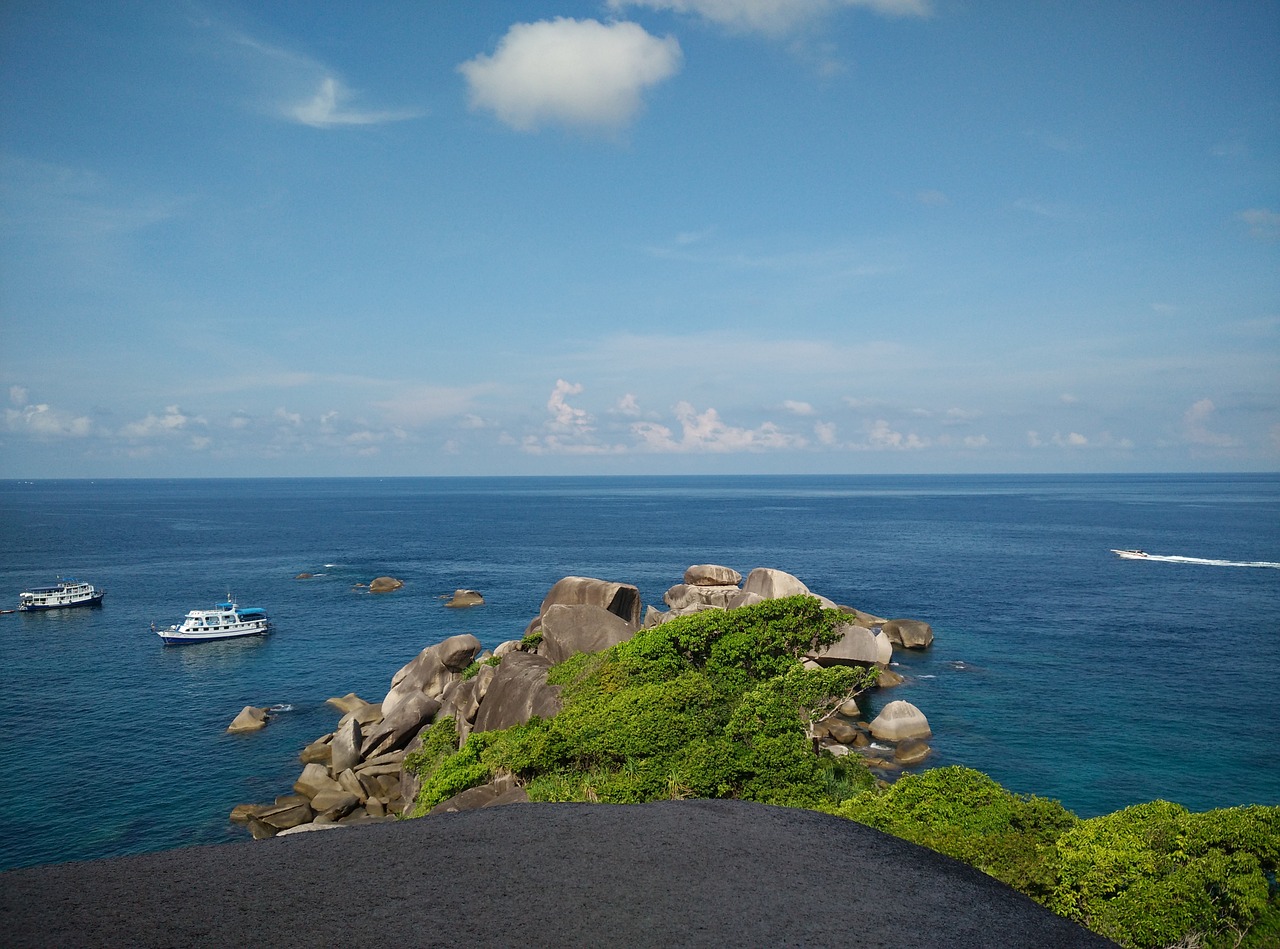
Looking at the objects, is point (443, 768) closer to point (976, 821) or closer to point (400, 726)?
point (400, 726)

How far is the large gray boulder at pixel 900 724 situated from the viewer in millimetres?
38625

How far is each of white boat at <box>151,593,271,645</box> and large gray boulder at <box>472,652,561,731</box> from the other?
40.6 meters

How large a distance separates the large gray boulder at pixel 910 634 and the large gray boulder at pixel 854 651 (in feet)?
29.3

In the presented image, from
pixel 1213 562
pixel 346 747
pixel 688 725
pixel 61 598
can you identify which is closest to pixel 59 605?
pixel 61 598

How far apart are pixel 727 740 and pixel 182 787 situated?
2827 cm

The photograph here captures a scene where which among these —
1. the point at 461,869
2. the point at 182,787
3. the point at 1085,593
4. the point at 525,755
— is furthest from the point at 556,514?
the point at 461,869

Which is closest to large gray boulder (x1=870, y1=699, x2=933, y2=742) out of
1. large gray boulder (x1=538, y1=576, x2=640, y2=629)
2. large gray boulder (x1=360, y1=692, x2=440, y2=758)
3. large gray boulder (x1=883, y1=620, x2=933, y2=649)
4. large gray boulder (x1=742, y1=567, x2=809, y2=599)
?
large gray boulder (x1=742, y1=567, x2=809, y2=599)

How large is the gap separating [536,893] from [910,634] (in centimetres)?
5012

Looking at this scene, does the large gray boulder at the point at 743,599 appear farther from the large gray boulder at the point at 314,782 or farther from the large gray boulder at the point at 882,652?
the large gray boulder at the point at 314,782

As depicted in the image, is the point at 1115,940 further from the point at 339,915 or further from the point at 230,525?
the point at 230,525

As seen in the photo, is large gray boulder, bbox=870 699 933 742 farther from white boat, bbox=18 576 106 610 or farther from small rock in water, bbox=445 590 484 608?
white boat, bbox=18 576 106 610

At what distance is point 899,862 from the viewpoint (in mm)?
13312

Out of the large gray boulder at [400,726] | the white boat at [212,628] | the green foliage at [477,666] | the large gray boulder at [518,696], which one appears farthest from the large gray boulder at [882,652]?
the white boat at [212,628]

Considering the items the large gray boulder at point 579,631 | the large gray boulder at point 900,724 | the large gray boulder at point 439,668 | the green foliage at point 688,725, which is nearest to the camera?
the green foliage at point 688,725
